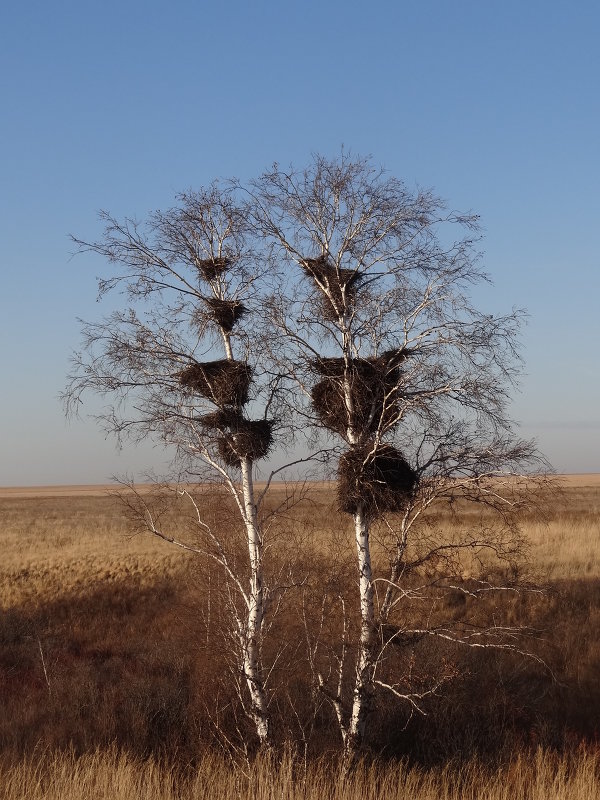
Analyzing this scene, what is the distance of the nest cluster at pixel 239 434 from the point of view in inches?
418

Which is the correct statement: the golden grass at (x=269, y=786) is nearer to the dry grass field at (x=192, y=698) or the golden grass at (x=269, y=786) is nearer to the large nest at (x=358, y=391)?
the dry grass field at (x=192, y=698)

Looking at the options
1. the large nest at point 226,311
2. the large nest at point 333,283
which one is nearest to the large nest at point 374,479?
the large nest at point 333,283

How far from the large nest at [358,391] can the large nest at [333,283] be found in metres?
0.70

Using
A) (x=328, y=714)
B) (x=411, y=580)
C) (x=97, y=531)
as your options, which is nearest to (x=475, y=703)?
(x=328, y=714)

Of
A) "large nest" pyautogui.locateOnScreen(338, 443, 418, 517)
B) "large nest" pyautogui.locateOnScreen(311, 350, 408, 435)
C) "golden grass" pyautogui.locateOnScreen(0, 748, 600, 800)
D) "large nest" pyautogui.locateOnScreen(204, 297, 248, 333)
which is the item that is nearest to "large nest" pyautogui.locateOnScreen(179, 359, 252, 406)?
"large nest" pyautogui.locateOnScreen(204, 297, 248, 333)

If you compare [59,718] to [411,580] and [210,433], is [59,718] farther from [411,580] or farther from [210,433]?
→ [411,580]

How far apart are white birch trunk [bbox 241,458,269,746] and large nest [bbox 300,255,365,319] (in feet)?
8.34

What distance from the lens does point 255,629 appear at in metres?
10.6

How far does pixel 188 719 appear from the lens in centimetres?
1460

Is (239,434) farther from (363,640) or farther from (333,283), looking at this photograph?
(363,640)

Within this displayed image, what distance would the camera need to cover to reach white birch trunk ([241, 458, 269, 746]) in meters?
10.4

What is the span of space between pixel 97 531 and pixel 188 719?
2437 centimetres

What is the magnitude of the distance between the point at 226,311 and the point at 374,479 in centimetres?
296

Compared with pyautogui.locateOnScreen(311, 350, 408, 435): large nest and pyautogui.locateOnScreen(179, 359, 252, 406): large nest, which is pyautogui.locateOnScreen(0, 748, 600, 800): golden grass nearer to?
pyautogui.locateOnScreen(311, 350, 408, 435): large nest
